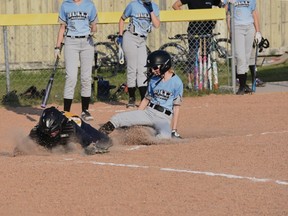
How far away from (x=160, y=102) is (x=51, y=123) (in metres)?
1.87

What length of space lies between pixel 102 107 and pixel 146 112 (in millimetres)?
4815

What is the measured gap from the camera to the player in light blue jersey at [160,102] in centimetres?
1266

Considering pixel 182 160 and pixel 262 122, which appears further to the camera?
pixel 262 122

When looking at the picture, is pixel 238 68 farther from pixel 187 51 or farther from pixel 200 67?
pixel 187 51

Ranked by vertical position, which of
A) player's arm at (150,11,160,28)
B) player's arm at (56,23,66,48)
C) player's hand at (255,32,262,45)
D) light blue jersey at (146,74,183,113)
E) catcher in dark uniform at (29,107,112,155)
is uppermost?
player's arm at (150,11,160,28)

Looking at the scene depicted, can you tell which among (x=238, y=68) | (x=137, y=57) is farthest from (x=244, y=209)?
(x=238, y=68)

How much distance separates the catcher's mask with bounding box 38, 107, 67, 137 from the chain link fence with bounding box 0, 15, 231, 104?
6583 mm

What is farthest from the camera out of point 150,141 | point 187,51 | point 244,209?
point 187,51

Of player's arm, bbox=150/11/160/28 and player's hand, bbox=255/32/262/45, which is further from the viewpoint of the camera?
player's hand, bbox=255/32/262/45

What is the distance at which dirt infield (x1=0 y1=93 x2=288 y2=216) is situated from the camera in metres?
8.99

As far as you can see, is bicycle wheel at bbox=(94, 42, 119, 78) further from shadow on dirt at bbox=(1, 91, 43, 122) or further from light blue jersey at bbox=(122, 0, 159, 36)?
light blue jersey at bbox=(122, 0, 159, 36)

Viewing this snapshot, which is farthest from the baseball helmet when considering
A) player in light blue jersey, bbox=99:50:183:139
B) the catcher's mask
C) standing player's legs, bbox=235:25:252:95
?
standing player's legs, bbox=235:25:252:95

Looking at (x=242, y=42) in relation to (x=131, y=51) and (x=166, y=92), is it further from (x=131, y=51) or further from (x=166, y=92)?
(x=166, y=92)

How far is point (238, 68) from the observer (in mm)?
18375
